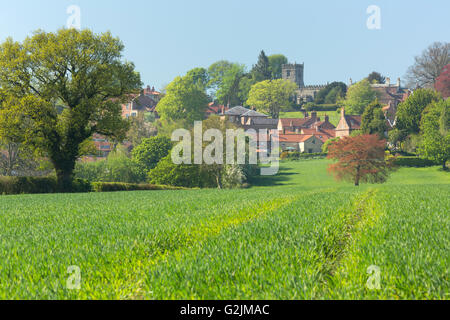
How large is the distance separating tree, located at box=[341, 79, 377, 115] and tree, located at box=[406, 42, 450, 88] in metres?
22.3

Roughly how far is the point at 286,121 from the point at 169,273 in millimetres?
133609

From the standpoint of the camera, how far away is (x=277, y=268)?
Result: 527 cm

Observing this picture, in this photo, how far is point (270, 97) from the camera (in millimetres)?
153875

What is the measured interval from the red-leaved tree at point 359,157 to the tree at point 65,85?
2669 centimetres

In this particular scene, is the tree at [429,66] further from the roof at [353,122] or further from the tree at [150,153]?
the tree at [150,153]

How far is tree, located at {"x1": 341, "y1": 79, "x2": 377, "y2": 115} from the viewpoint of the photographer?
144625mm

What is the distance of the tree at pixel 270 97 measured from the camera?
502 ft

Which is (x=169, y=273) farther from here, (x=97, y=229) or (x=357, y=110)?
(x=357, y=110)

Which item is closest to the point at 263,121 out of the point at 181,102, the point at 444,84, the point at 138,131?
the point at 181,102

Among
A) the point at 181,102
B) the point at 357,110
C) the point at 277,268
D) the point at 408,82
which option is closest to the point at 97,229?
the point at 277,268

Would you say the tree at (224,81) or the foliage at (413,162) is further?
the tree at (224,81)

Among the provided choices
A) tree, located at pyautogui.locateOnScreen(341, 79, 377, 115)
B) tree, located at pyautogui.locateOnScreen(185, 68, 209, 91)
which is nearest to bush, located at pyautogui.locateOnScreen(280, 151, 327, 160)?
tree, located at pyautogui.locateOnScreen(341, 79, 377, 115)

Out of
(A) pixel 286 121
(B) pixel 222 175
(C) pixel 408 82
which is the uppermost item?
(C) pixel 408 82

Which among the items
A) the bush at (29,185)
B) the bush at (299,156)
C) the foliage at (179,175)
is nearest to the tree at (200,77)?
the bush at (299,156)
